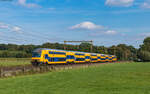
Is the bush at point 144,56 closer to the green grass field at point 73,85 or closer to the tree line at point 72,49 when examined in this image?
the tree line at point 72,49

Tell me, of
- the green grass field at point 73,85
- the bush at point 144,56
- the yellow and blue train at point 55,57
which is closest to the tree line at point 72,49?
the bush at point 144,56

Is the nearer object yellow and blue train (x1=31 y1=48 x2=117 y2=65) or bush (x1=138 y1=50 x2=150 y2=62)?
yellow and blue train (x1=31 y1=48 x2=117 y2=65)

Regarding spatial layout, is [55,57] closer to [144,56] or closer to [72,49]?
[72,49]

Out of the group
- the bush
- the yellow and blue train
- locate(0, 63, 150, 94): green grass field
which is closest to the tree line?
the bush

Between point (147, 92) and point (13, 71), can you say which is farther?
point (13, 71)

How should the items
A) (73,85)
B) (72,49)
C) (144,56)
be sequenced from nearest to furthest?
(73,85), (72,49), (144,56)

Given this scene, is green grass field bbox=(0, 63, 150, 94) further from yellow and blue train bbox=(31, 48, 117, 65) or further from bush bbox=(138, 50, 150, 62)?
bush bbox=(138, 50, 150, 62)

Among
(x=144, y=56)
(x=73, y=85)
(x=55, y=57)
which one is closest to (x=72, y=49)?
(x=144, y=56)

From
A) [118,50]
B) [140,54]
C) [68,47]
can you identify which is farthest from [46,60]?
[118,50]

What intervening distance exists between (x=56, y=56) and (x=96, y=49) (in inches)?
3134

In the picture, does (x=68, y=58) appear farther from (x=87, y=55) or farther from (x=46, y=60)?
(x=87, y=55)

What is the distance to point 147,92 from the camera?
50.1 ft

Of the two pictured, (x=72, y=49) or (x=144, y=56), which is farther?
(x=144, y=56)

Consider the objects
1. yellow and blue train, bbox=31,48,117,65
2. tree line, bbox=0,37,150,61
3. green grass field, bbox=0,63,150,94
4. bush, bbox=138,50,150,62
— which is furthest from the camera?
bush, bbox=138,50,150,62
